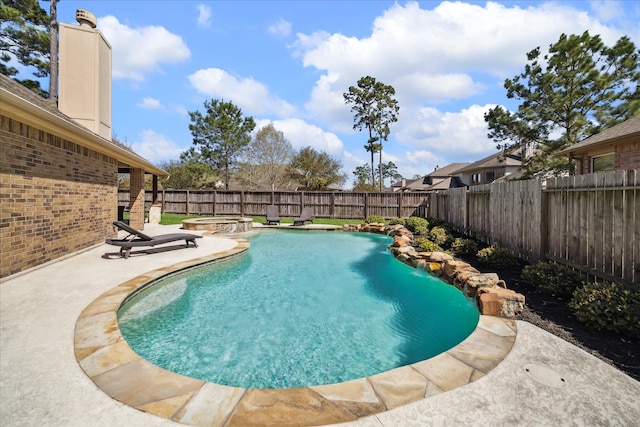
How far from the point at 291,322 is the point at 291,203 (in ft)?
49.4

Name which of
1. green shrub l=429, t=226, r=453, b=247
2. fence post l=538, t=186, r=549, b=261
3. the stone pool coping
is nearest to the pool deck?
the stone pool coping

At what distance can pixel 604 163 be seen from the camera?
10945mm

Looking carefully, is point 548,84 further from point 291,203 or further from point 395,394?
point 395,394

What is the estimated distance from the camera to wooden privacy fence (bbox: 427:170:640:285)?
3463 mm

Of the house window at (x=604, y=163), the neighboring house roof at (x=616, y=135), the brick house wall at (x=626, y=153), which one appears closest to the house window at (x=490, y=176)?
the house window at (x=604, y=163)

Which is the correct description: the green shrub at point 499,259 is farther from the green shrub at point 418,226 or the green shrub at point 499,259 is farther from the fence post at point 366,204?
the fence post at point 366,204

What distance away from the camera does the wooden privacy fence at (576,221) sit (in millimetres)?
3463

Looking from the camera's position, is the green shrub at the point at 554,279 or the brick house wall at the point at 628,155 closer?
the green shrub at the point at 554,279

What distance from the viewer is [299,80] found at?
44.5ft

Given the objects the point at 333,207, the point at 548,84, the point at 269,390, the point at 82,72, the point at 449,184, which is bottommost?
the point at 269,390

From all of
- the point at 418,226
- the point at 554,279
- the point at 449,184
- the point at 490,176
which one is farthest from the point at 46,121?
the point at 449,184

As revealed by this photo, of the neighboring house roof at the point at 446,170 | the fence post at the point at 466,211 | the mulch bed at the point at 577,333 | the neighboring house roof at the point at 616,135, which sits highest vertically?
the neighboring house roof at the point at 446,170

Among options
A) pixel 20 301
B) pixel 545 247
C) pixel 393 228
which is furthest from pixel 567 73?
pixel 20 301

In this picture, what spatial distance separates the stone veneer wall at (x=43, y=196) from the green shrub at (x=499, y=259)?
845cm
